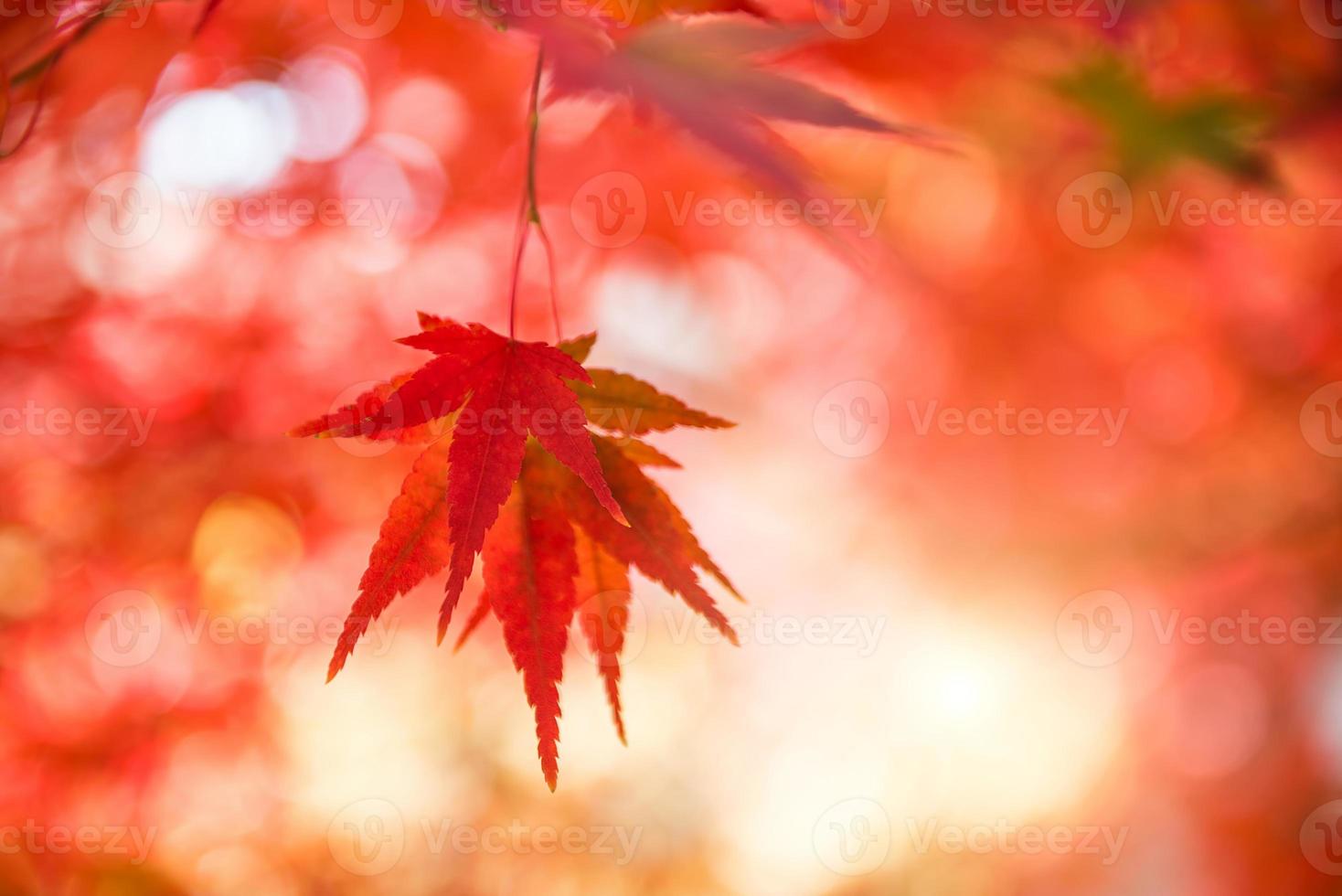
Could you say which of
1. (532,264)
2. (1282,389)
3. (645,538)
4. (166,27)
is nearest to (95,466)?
(166,27)

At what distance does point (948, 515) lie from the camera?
2.29m
